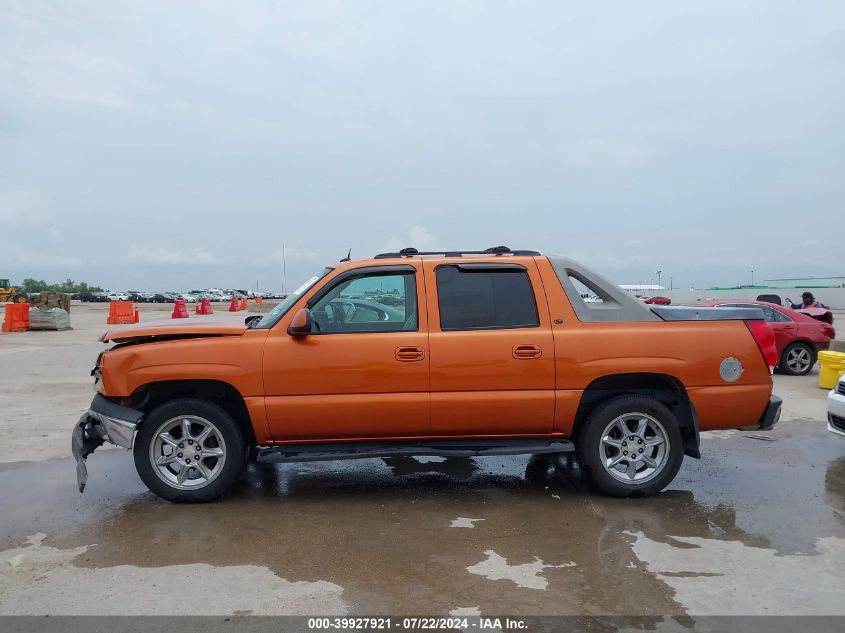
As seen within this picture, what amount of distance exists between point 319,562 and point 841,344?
11.5 metres

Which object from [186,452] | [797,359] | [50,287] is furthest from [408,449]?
[50,287]

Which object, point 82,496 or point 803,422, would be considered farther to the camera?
point 803,422

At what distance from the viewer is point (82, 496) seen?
4.95 m

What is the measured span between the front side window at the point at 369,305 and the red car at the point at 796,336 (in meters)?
8.26

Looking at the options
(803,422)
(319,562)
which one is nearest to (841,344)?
(803,422)

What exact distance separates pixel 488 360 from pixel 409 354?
596mm

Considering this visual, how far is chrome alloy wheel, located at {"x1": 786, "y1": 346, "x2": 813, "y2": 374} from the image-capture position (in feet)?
37.2

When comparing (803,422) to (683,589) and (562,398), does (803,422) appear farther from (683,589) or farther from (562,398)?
(683,589)

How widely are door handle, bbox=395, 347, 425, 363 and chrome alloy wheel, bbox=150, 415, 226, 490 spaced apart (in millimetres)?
1488

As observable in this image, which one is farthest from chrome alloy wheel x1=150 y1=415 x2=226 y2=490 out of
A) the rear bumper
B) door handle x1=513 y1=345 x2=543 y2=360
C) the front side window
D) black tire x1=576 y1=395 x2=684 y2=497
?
the rear bumper

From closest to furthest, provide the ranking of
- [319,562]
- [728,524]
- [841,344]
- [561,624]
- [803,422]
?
[561,624], [319,562], [728,524], [803,422], [841,344]

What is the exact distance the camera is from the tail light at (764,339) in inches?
188

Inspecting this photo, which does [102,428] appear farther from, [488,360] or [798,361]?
[798,361]

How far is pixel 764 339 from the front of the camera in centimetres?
481
